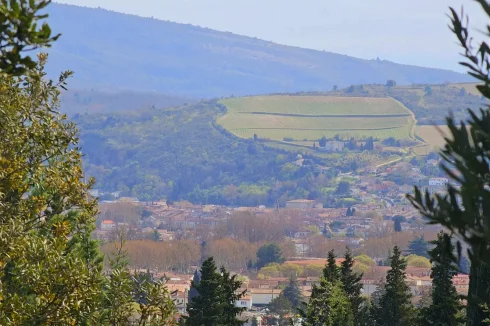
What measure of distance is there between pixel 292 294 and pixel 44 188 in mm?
48011

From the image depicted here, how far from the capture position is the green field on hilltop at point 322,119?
180m

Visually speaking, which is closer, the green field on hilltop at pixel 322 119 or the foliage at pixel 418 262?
the foliage at pixel 418 262

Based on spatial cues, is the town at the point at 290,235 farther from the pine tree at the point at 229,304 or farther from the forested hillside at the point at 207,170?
the pine tree at the point at 229,304

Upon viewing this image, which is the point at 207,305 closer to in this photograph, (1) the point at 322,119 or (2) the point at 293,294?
(2) the point at 293,294

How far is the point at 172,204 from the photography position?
6304 inches

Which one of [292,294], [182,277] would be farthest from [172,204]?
[292,294]

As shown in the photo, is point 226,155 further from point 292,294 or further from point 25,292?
point 25,292

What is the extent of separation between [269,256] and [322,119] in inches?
3957

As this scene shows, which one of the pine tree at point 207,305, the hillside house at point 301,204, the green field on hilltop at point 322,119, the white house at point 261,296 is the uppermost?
the green field on hilltop at point 322,119

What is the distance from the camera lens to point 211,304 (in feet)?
55.6

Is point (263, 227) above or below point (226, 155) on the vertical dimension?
below

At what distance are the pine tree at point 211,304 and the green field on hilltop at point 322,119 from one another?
157316 mm

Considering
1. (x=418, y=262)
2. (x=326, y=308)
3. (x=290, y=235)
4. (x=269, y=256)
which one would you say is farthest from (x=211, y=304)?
(x=290, y=235)

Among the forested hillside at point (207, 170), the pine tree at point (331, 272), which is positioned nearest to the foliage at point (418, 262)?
the pine tree at point (331, 272)
